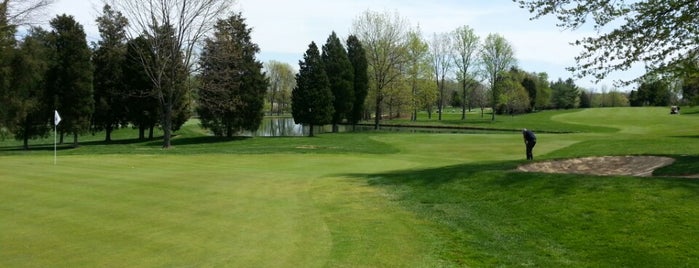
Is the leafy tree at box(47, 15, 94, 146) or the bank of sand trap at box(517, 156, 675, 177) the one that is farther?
the leafy tree at box(47, 15, 94, 146)

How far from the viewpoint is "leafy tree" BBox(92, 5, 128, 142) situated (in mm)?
49375

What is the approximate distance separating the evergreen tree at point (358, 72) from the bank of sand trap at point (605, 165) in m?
45.5

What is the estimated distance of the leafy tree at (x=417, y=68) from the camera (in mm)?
69688

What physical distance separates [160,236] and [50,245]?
5.31ft

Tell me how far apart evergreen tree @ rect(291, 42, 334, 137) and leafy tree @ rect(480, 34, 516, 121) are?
40687 mm

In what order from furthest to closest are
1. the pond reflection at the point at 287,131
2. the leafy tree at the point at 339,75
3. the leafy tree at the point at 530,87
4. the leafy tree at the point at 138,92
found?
the leafy tree at the point at 530,87, the pond reflection at the point at 287,131, the leafy tree at the point at 339,75, the leafy tree at the point at 138,92

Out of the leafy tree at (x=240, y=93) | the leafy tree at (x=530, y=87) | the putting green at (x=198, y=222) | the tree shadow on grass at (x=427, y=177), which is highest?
the leafy tree at (x=530, y=87)

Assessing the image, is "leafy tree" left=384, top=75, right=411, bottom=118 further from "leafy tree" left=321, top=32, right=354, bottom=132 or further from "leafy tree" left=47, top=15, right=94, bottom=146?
"leafy tree" left=47, top=15, right=94, bottom=146

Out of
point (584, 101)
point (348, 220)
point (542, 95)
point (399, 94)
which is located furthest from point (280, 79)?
point (348, 220)

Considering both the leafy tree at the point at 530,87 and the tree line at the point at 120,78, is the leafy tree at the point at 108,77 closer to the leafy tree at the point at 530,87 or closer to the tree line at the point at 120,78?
the tree line at the point at 120,78

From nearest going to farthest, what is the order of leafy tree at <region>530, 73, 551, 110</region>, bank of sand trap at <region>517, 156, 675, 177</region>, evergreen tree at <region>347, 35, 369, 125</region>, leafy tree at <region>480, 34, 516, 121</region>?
bank of sand trap at <region>517, 156, 675, 177</region> → evergreen tree at <region>347, 35, 369, 125</region> → leafy tree at <region>480, 34, 516, 121</region> → leafy tree at <region>530, 73, 551, 110</region>

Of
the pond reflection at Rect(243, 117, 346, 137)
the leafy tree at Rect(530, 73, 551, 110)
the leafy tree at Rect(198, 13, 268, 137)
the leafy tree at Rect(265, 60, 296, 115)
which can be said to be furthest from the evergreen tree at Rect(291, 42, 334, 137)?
the leafy tree at Rect(530, 73, 551, 110)

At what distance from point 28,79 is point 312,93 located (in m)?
25.3

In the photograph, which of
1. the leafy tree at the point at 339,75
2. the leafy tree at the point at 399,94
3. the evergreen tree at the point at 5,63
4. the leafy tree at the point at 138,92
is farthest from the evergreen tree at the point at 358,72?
the evergreen tree at the point at 5,63
